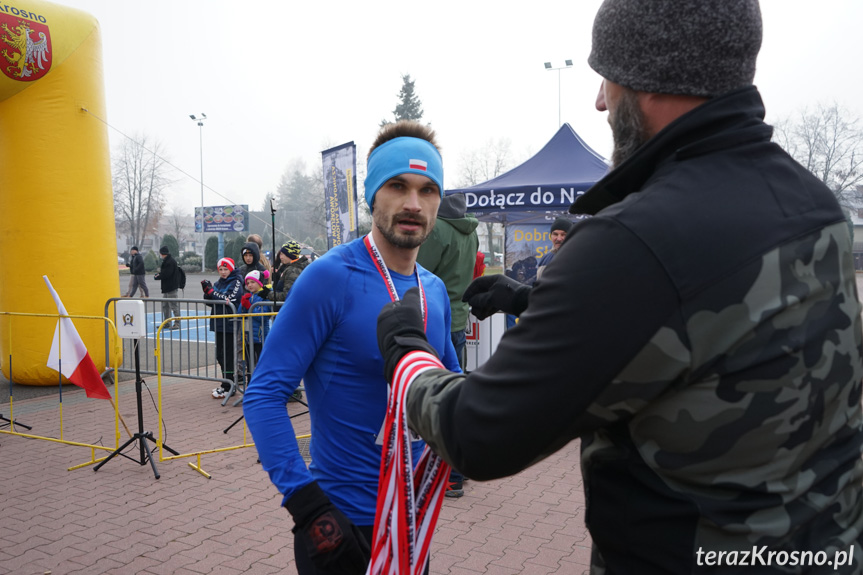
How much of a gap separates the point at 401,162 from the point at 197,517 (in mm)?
3770

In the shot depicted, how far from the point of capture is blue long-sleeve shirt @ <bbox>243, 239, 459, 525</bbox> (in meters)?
1.98

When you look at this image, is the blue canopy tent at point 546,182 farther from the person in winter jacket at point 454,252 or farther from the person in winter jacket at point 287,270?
the person in winter jacket at point 454,252

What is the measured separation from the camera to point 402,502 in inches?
64.5

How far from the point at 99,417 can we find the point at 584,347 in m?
8.08

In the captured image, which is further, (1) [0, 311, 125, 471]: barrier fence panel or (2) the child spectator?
(2) the child spectator

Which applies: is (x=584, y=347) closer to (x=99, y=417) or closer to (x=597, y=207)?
(x=597, y=207)

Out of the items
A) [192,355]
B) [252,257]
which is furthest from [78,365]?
[192,355]

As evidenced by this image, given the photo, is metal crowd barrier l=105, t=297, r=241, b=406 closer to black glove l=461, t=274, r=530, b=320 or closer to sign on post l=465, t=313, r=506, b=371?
sign on post l=465, t=313, r=506, b=371

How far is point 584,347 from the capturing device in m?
1.06

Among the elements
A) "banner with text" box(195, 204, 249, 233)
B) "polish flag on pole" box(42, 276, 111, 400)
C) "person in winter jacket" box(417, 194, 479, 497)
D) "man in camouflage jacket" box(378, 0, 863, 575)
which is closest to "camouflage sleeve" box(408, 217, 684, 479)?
"man in camouflage jacket" box(378, 0, 863, 575)

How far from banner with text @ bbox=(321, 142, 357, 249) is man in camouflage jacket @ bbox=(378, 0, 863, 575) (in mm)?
8193

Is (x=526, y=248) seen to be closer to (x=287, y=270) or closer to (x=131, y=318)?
(x=287, y=270)

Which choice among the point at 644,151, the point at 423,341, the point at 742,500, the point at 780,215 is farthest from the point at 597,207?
the point at 742,500

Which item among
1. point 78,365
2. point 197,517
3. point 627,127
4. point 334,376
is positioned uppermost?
point 627,127
